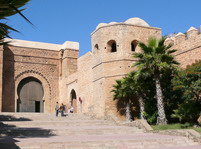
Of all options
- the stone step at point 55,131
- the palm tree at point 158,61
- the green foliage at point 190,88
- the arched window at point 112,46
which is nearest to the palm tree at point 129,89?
the palm tree at point 158,61

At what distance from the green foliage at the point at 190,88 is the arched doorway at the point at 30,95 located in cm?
1493

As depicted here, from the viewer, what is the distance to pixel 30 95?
25.1 metres

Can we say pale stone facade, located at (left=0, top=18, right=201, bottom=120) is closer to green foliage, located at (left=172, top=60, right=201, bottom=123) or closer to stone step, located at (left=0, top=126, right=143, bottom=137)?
green foliage, located at (left=172, top=60, right=201, bottom=123)

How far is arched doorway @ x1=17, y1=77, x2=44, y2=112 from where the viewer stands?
80.6ft

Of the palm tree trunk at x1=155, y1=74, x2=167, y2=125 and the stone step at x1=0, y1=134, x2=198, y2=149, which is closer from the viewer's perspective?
the stone step at x1=0, y1=134, x2=198, y2=149

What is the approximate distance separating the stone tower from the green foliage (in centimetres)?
492

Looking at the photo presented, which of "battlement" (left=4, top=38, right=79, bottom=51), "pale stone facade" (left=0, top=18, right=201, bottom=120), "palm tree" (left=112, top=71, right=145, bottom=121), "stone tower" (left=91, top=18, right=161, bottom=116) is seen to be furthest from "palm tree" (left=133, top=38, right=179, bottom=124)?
"battlement" (left=4, top=38, right=79, bottom=51)

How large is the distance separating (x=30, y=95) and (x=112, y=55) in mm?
10500

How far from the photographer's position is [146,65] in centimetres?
1377

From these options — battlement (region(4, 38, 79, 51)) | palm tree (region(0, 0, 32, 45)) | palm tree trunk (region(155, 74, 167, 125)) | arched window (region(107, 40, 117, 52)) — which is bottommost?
palm tree trunk (region(155, 74, 167, 125))

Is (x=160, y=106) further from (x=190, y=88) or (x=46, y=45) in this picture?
(x=46, y=45)

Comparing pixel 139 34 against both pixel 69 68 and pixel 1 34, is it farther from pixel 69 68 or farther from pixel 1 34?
pixel 1 34

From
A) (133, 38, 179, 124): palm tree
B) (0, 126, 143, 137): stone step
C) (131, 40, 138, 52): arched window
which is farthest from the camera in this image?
(131, 40, 138, 52): arched window

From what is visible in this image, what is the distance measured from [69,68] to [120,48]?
28.7 feet
